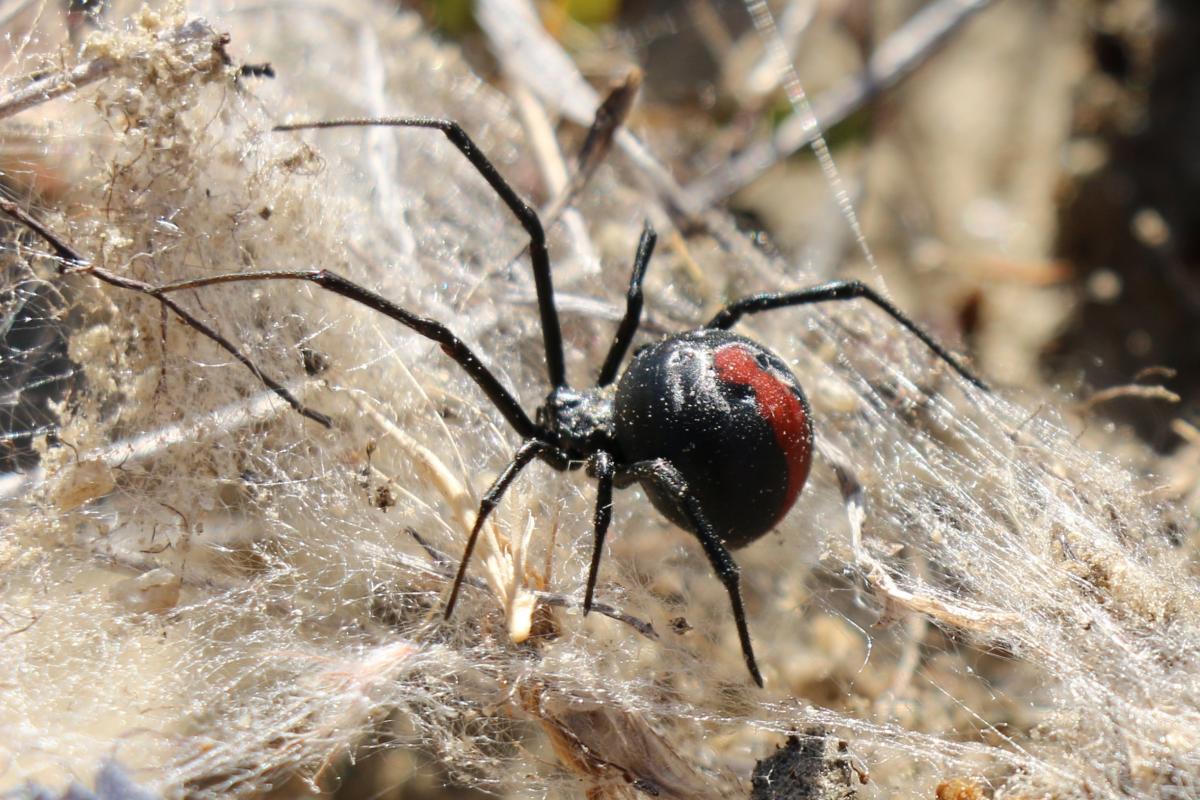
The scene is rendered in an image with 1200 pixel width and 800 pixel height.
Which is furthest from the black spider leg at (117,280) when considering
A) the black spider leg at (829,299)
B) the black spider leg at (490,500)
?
the black spider leg at (829,299)

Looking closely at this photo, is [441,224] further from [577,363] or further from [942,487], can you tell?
[942,487]

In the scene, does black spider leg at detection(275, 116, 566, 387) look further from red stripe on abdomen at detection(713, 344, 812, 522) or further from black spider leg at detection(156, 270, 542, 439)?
red stripe on abdomen at detection(713, 344, 812, 522)

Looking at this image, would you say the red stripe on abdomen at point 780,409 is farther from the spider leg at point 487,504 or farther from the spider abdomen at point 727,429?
the spider leg at point 487,504

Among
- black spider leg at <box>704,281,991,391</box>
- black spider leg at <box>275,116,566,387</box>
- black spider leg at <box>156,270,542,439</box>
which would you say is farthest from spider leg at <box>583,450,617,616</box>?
black spider leg at <box>704,281,991,391</box>

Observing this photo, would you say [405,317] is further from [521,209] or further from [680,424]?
[680,424]

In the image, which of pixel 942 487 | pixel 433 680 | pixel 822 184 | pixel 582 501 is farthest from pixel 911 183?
pixel 433 680

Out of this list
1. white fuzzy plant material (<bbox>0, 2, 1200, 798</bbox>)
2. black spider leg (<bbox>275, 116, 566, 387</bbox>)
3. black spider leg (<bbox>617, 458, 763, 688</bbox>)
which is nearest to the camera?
white fuzzy plant material (<bbox>0, 2, 1200, 798</bbox>)
